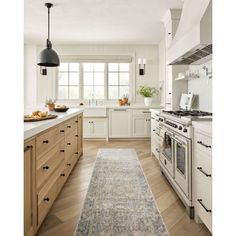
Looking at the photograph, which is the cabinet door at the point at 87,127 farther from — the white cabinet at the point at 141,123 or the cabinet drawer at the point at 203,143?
the cabinet drawer at the point at 203,143

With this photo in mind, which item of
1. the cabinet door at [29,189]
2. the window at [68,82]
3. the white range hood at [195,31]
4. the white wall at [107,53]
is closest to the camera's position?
the cabinet door at [29,189]

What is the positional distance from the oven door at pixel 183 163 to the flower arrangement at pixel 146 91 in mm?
3874

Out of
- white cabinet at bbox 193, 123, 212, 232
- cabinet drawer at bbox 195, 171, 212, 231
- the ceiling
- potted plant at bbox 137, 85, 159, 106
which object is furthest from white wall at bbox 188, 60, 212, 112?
potted plant at bbox 137, 85, 159, 106

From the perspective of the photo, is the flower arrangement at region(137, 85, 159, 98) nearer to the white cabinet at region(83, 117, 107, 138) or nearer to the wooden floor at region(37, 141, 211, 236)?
the white cabinet at region(83, 117, 107, 138)

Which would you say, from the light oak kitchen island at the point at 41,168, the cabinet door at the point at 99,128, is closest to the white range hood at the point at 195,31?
the light oak kitchen island at the point at 41,168

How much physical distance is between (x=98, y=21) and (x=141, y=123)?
262 centimetres

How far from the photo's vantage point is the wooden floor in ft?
6.45

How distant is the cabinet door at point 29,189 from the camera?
5.26 feet

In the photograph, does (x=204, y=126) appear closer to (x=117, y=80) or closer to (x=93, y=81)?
(x=117, y=80)

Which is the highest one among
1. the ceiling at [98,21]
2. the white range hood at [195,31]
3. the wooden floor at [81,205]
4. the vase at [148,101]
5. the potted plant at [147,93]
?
the ceiling at [98,21]

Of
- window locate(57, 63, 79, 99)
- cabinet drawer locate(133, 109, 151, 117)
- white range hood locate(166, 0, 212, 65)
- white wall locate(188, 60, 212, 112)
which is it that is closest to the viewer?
white range hood locate(166, 0, 212, 65)

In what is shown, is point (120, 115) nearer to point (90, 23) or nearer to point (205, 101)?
point (90, 23)

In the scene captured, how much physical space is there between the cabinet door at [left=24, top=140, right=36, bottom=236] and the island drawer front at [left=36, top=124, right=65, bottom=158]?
155 millimetres

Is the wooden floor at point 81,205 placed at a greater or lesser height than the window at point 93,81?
lesser
